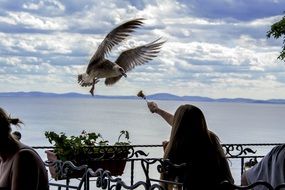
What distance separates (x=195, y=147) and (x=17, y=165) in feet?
3.41

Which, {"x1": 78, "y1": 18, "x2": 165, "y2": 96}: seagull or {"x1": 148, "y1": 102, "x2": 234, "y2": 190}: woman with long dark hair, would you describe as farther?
{"x1": 78, "y1": 18, "x2": 165, "y2": 96}: seagull

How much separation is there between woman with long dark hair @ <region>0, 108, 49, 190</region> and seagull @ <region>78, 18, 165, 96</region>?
1.37 m

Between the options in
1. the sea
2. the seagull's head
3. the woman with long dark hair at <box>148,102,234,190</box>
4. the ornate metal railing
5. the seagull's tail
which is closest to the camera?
the ornate metal railing

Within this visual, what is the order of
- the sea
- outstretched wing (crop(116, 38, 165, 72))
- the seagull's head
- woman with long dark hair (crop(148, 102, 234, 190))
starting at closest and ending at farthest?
1. woman with long dark hair (crop(148, 102, 234, 190))
2. the seagull's head
3. outstretched wing (crop(116, 38, 165, 72))
4. the sea

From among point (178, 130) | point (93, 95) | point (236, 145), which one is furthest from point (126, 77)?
point (236, 145)

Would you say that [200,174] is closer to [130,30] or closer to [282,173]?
[282,173]

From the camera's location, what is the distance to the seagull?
15.5ft

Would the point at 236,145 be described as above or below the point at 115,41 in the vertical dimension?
below

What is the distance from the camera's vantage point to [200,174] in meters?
3.78

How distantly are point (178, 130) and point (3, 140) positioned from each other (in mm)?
1021

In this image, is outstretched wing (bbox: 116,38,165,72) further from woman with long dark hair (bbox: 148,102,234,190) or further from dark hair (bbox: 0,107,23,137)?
dark hair (bbox: 0,107,23,137)

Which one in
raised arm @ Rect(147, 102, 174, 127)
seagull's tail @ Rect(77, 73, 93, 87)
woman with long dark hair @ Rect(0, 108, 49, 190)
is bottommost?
woman with long dark hair @ Rect(0, 108, 49, 190)

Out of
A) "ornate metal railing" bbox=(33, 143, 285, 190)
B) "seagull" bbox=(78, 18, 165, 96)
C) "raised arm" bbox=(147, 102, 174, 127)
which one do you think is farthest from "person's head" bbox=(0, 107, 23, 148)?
"raised arm" bbox=(147, 102, 174, 127)

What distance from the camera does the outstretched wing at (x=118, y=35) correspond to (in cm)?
480
